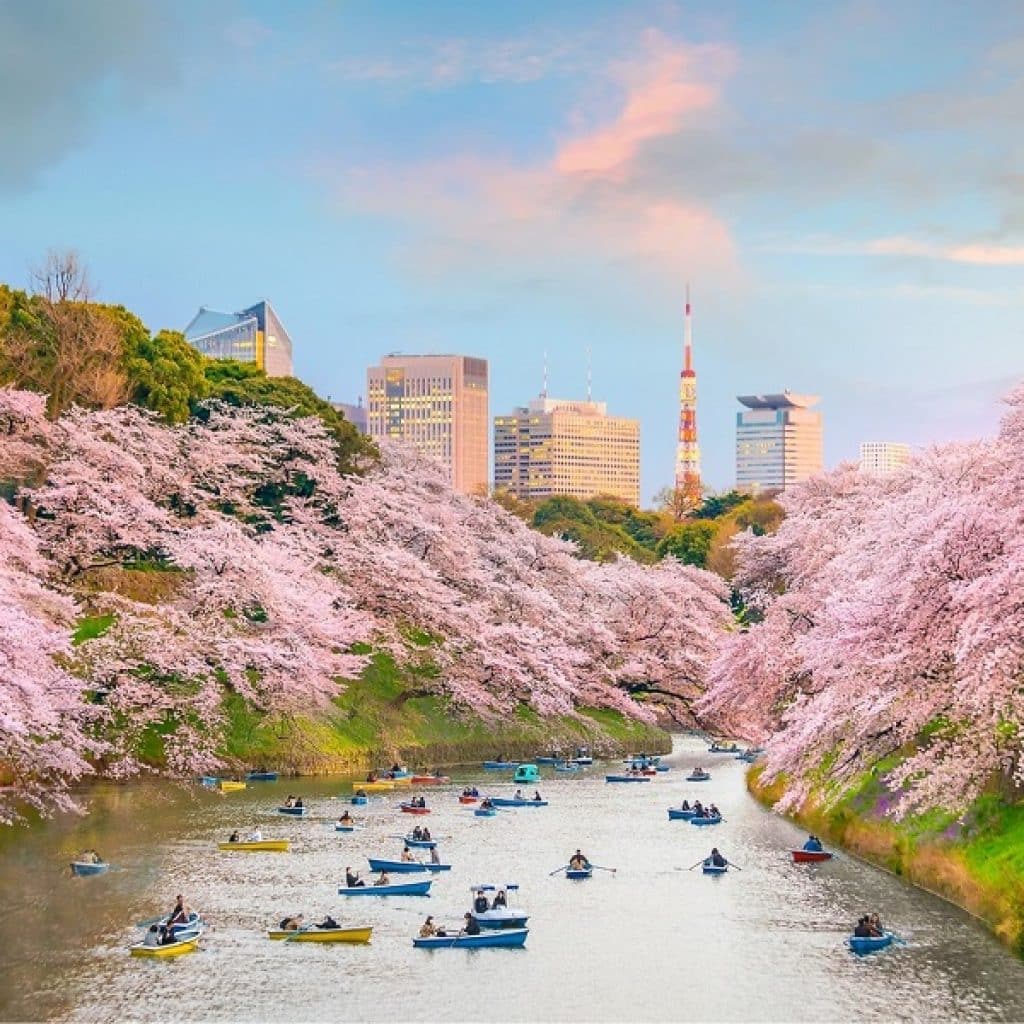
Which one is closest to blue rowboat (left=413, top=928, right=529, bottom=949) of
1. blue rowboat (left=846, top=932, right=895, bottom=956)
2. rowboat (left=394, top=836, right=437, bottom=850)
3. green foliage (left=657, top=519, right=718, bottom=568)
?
blue rowboat (left=846, top=932, right=895, bottom=956)

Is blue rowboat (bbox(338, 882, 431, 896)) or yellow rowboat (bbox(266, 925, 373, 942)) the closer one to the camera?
yellow rowboat (bbox(266, 925, 373, 942))

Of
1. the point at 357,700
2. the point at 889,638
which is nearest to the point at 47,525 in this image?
the point at 357,700

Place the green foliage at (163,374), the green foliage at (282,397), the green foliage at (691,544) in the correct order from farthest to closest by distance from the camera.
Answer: the green foliage at (691,544), the green foliage at (282,397), the green foliage at (163,374)

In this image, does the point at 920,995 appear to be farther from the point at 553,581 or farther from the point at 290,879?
the point at 553,581

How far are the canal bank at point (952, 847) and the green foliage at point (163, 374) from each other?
→ 4646 cm

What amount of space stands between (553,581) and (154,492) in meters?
25.7

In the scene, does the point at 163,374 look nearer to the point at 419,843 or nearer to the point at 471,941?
the point at 419,843

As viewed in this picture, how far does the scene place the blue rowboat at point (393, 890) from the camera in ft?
146

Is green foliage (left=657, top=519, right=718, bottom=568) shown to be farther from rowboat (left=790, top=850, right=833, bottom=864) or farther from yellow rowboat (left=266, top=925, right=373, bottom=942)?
yellow rowboat (left=266, top=925, right=373, bottom=942)

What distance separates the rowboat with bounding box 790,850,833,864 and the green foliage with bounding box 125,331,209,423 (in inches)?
1889

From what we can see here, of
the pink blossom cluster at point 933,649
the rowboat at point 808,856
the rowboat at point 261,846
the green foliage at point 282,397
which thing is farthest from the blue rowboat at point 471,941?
the green foliage at point 282,397

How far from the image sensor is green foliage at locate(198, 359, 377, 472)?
308 ft

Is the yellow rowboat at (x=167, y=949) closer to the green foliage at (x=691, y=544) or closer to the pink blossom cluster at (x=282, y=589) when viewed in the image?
the pink blossom cluster at (x=282, y=589)

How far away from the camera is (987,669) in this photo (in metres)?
35.8
